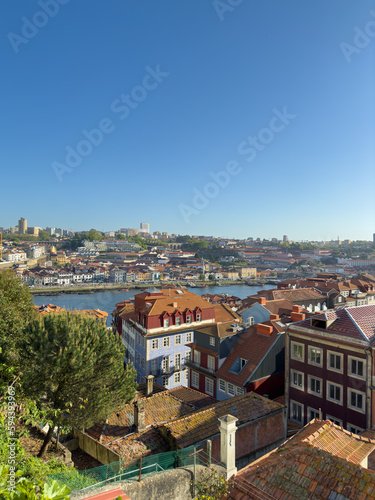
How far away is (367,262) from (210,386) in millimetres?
133668

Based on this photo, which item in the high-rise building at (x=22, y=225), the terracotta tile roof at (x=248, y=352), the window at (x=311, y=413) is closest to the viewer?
the window at (x=311, y=413)

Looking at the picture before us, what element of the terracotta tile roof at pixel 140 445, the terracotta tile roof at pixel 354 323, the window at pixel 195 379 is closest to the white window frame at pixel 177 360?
the window at pixel 195 379

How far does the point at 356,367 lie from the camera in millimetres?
9242

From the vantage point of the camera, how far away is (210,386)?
43.9 ft

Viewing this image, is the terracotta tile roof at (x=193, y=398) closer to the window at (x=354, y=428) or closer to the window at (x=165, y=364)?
the window at (x=354, y=428)

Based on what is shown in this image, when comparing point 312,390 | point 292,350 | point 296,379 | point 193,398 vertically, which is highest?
point 292,350

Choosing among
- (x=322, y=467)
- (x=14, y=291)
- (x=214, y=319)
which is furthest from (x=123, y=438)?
(x=214, y=319)

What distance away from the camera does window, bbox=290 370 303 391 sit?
10562 millimetres

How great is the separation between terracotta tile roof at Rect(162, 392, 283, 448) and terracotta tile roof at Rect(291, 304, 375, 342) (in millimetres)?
2949

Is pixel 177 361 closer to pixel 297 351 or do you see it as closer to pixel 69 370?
pixel 297 351

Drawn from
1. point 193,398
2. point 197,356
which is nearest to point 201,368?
point 197,356

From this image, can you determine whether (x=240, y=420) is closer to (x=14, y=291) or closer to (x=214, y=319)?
(x=14, y=291)

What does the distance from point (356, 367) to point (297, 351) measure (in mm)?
1901

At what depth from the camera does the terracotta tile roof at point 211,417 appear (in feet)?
23.7
